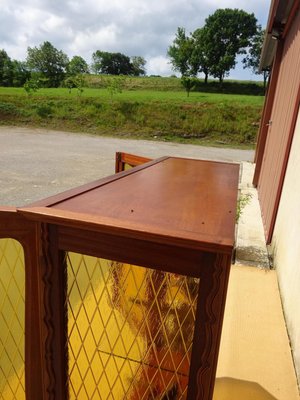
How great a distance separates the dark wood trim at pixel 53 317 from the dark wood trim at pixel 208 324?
1.62 ft

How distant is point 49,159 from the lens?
29.1 ft

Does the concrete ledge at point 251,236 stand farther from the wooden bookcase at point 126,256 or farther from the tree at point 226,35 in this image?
the tree at point 226,35

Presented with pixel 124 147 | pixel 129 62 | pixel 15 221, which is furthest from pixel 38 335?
pixel 129 62

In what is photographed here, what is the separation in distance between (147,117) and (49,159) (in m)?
9.58

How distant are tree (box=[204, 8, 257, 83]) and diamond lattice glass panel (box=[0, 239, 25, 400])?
38.2 meters

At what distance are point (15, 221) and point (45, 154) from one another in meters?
9.22

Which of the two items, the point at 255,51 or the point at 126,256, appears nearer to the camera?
the point at 126,256

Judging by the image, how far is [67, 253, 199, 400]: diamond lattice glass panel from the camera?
966 millimetres

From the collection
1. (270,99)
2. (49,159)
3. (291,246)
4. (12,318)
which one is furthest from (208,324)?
(49,159)

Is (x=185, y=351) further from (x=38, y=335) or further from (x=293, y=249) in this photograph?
(x=293, y=249)

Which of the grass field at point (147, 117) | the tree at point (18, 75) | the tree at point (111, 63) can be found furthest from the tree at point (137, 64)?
the grass field at point (147, 117)

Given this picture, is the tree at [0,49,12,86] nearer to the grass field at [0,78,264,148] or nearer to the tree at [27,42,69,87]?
the tree at [27,42,69,87]

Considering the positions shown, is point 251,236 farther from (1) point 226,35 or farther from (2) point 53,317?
(1) point 226,35

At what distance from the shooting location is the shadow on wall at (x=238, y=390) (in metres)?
1.61
